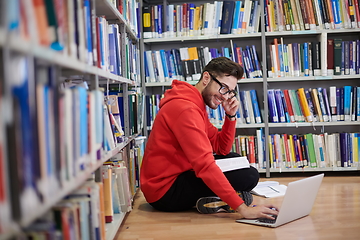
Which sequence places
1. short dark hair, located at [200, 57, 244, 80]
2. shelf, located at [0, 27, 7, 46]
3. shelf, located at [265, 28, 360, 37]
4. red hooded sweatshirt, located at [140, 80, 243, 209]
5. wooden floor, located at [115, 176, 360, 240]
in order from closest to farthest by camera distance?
shelf, located at [0, 27, 7, 46] < wooden floor, located at [115, 176, 360, 240] < red hooded sweatshirt, located at [140, 80, 243, 209] < short dark hair, located at [200, 57, 244, 80] < shelf, located at [265, 28, 360, 37]

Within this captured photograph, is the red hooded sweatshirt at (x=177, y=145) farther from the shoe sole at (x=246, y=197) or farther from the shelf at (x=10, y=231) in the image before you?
the shelf at (x=10, y=231)

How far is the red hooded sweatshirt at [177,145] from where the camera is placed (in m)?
2.00

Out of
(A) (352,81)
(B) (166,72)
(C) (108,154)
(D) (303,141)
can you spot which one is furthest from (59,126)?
(A) (352,81)

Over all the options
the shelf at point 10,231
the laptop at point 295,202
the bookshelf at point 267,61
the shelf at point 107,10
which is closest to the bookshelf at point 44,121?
the shelf at point 10,231

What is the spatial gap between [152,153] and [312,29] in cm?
204

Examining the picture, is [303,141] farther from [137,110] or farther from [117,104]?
[117,104]

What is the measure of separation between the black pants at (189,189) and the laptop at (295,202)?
0.30m

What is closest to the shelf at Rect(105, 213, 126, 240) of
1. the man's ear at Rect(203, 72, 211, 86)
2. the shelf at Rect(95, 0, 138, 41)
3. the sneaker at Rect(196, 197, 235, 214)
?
the sneaker at Rect(196, 197, 235, 214)

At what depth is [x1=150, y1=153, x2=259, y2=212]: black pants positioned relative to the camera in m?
2.25

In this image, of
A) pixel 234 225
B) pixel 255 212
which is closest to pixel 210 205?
pixel 234 225

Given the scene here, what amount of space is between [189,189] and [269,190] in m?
0.83

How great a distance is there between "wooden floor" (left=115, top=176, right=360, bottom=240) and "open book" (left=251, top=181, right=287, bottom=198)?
0.14 meters

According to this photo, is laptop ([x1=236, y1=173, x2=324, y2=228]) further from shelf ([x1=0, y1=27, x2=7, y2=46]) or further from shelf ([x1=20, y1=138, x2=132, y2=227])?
shelf ([x1=0, y1=27, x2=7, y2=46])

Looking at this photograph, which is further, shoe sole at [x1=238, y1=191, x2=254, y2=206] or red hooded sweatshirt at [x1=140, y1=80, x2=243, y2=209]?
shoe sole at [x1=238, y1=191, x2=254, y2=206]
